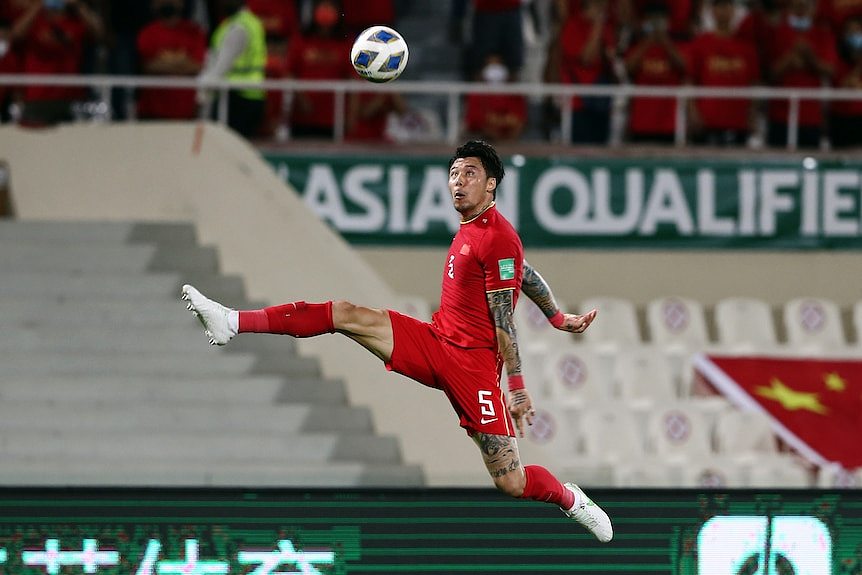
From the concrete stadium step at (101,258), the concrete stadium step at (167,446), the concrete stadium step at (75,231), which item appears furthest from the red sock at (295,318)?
the concrete stadium step at (75,231)

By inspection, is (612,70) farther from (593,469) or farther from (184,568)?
(184,568)

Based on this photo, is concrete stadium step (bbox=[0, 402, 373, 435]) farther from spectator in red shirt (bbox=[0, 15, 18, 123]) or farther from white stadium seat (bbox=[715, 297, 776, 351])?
white stadium seat (bbox=[715, 297, 776, 351])

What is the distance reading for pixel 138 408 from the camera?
1309 cm

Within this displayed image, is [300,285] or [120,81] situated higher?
[120,81]

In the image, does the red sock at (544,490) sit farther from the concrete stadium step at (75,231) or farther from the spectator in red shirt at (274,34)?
the spectator in red shirt at (274,34)

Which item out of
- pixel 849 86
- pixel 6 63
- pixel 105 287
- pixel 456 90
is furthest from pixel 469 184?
pixel 849 86

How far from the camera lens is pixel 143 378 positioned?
1338 centimetres

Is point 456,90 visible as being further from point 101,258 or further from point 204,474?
point 204,474

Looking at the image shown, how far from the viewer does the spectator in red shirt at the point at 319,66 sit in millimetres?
15836

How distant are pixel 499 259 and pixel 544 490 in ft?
3.92

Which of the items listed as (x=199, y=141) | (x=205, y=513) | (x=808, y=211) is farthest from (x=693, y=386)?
(x=205, y=513)

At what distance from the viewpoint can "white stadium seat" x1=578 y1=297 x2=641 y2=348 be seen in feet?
50.5

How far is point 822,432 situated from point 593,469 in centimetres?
271

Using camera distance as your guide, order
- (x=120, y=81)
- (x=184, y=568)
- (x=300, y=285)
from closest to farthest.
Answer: (x=184, y=568)
(x=300, y=285)
(x=120, y=81)
